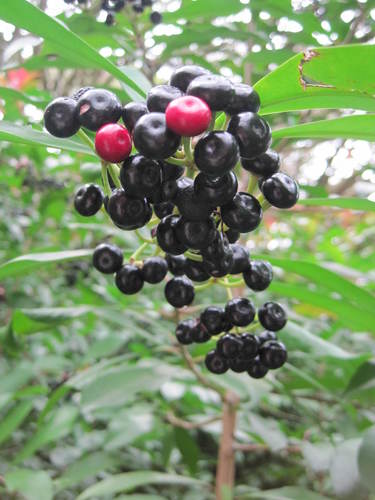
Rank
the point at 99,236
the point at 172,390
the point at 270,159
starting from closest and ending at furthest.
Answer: the point at 270,159
the point at 172,390
the point at 99,236

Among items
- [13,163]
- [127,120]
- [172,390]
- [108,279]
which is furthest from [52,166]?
[127,120]

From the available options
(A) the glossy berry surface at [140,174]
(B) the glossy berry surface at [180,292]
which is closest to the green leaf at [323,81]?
(A) the glossy berry surface at [140,174]

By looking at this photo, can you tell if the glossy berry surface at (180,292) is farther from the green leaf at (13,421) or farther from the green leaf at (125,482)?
the green leaf at (13,421)

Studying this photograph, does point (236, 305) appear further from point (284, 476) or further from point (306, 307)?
point (284, 476)

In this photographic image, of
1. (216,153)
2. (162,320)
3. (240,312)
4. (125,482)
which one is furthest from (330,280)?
(162,320)

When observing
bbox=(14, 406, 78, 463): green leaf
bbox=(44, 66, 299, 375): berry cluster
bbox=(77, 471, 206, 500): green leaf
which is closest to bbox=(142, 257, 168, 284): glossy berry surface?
bbox=(44, 66, 299, 375): berry cluster
